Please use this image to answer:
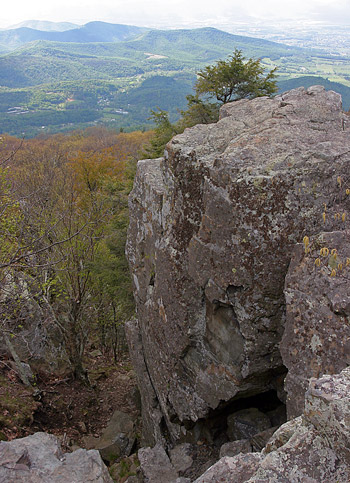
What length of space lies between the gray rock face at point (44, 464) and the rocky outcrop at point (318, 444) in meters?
6.67

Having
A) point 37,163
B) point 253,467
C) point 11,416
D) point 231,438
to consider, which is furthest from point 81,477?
point 37,163

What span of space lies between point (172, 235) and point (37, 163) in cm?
2184

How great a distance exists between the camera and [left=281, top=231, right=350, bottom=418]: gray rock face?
7.53 m

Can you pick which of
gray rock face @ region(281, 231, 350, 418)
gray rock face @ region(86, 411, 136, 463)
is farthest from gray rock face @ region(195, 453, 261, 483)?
gray rock face @ region(86, 411, 136, 463)

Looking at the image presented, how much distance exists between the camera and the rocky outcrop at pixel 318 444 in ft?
15.6

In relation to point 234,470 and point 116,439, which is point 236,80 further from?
point 234,470

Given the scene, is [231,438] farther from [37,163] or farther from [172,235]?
[37,163]

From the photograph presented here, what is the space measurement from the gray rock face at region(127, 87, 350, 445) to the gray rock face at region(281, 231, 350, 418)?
764mm

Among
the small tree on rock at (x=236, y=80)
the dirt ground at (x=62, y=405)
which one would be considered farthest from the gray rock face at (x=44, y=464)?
the small tree on rock at (x=236, y=80)

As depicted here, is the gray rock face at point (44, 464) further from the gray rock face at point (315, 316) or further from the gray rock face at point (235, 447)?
the gray rock face at point (315, 316)

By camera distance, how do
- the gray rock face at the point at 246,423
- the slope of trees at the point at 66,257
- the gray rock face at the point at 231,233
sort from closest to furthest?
the gray rock face at the point at 231,233 → the gray rock face at the point at 246,423 → the slope of trees at the point at 66,257

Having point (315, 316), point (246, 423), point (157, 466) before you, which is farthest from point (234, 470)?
point (157, 466)

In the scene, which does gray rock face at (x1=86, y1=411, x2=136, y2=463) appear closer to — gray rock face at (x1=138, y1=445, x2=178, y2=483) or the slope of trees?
gray rock face at (x1=138, y1=445, x2=178, y2=483)

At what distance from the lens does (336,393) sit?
5094mm
